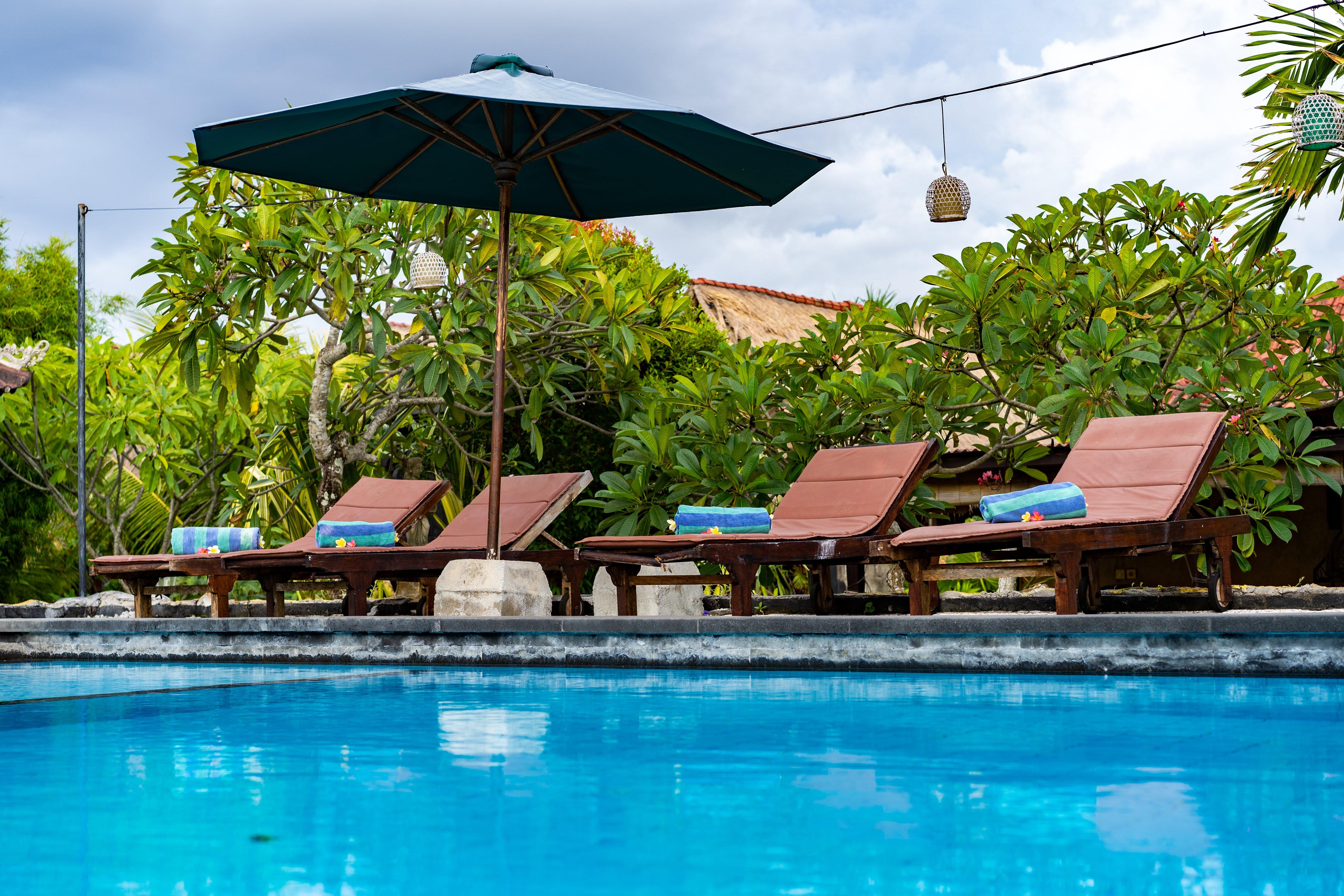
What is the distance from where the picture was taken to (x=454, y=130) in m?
6.45

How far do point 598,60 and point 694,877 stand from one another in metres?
11.0

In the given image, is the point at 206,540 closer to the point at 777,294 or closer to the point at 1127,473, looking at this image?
the point at 1127,473

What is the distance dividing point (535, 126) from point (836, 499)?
2.66 metres

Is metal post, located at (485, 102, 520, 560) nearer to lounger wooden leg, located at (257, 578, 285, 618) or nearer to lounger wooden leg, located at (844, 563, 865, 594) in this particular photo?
lounger wooden leg, located at (257, 578, 285, 618)

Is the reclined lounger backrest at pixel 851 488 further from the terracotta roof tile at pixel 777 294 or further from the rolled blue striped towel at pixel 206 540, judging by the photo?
the terracotta roof tile at pixel 777 294

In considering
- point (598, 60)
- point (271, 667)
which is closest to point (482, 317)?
point (271, 667)

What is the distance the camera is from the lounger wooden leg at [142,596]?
7.98 meters

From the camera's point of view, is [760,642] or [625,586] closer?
[760,642]

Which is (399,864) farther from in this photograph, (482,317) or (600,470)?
(600,470)

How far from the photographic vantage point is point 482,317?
8641 millimetres

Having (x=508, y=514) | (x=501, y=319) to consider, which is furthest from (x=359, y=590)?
(x=501, y=319)

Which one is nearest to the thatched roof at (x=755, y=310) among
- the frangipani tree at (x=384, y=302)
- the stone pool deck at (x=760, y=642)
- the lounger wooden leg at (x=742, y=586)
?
the frangipani tree at (x=384, y=302)

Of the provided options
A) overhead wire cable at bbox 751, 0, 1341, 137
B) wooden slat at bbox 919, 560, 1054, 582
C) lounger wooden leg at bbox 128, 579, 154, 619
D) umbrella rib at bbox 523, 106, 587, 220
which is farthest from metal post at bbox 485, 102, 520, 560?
lounger wooden leg at bbox 128, 579, 154, 619

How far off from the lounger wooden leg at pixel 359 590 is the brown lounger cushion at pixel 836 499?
146 cm
